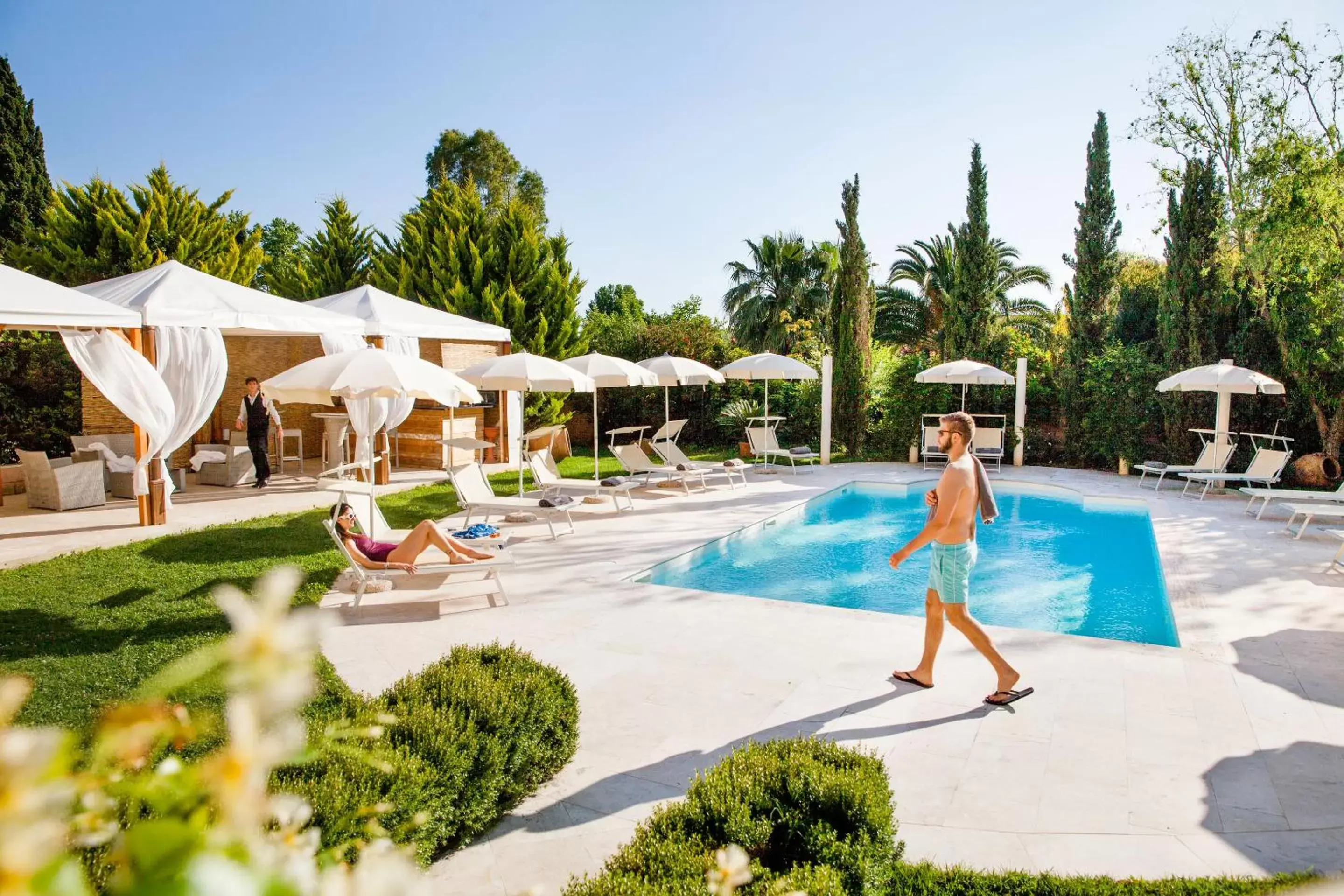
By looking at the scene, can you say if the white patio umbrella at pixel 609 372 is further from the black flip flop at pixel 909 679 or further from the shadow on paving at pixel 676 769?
the shadow on paving at pixel 676 769

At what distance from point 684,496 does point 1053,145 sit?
1365 centimetres

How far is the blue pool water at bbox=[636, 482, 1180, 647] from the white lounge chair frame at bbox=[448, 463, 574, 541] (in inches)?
81.3

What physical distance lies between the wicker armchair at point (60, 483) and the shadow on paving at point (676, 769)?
11.1 m

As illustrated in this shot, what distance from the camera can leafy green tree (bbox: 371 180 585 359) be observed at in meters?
19.7

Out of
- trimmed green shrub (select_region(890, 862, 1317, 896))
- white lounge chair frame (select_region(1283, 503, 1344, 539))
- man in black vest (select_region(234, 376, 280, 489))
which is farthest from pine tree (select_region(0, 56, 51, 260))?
white lounge chair frame (select_region(1283, 503, 1344, 539))

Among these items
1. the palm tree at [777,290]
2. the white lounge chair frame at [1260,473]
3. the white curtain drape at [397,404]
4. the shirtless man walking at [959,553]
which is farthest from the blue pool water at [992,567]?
the palm tree at [777,290]

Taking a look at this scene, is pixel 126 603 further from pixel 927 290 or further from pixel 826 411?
pixel 927 290

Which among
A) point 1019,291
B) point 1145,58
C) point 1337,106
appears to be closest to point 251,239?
point 1145,58

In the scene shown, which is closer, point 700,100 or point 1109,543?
point 1109,543

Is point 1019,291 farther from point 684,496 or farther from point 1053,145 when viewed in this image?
point 684,496

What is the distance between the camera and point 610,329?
24.8 metres

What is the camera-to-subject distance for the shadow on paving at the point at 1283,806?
12.3ft

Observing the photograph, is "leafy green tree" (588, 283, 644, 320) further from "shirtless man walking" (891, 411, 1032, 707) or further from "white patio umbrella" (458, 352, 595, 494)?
"shirtless man walking" (891, 411, 1032, 707)

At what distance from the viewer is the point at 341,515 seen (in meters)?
7.80
